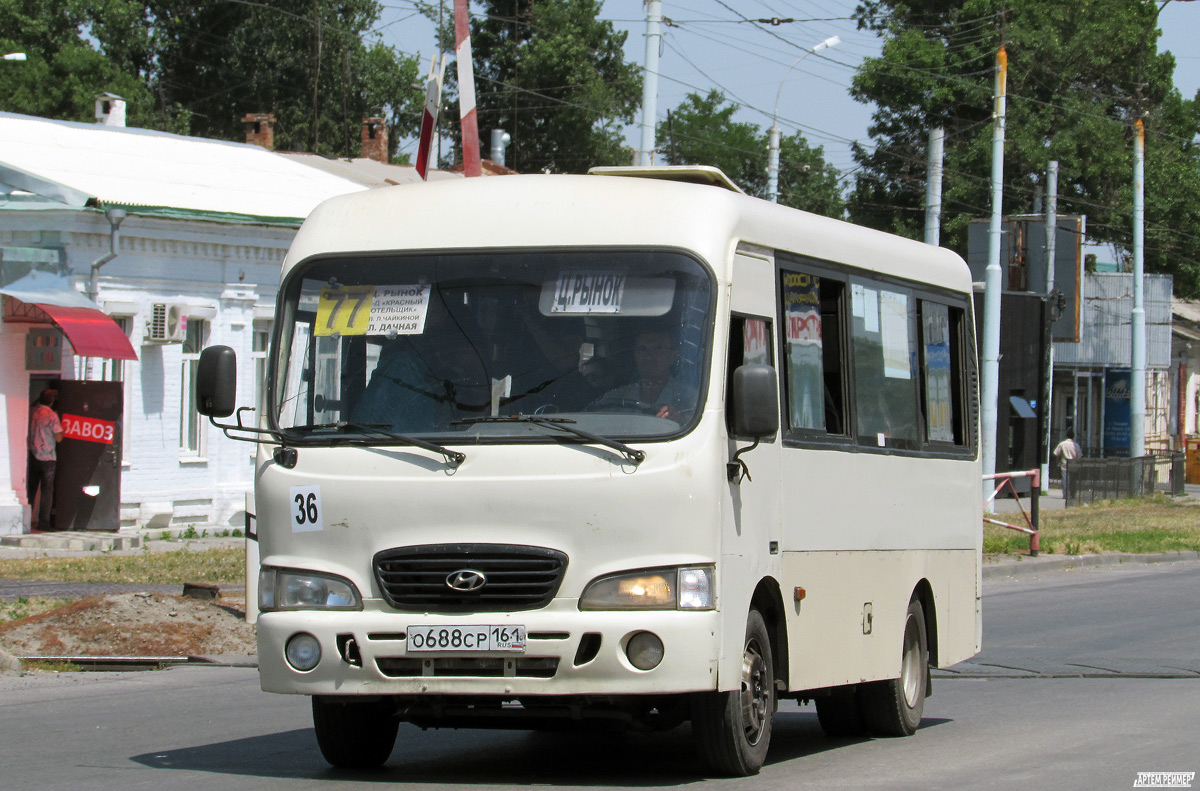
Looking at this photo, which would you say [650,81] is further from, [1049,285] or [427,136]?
[1049,285]

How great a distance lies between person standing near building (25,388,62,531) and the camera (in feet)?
80.6

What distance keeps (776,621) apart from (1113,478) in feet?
117

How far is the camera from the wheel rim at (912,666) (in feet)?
32.9

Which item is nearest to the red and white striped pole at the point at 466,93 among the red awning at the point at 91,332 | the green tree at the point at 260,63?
the red awning at the point at 91,332

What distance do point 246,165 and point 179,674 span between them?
68.4 ft

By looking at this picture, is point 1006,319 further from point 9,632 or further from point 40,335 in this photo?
point 9,632

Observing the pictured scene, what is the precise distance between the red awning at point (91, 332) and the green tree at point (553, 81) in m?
39.0

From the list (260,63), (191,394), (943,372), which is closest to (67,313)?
(191,394)

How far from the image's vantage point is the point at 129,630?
14.1m

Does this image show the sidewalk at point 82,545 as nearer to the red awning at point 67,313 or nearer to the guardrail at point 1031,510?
the red awning at point 67,313

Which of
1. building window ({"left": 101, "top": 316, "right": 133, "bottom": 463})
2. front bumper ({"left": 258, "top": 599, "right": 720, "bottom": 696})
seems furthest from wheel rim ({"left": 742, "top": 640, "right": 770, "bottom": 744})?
building window ({"left": 101, "top": 316, "right": 133, "bottom": 463})

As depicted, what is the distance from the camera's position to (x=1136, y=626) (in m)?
→ 16.8

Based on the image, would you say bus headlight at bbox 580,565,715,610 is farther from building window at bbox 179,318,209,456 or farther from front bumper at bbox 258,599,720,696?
building window at bbox 179,318,209,456

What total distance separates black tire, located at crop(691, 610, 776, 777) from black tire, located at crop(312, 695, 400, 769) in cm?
150
